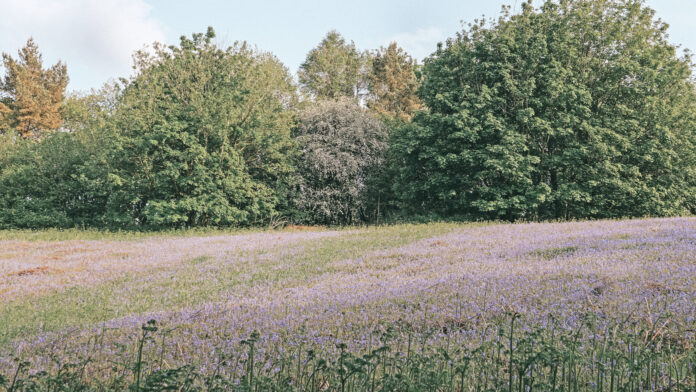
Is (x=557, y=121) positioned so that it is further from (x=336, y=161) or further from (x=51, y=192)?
(x=51, y=192)

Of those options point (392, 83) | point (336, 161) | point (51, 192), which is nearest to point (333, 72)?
point (392, 83)

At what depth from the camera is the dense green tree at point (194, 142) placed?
24859mm

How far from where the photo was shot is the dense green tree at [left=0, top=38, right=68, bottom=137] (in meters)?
47.3

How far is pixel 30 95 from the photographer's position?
1879 inches

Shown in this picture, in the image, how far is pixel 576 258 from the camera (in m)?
9.09

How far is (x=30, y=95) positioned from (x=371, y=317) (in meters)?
56.9

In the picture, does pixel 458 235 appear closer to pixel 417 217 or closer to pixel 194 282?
pixel 194 282

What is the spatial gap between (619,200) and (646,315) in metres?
24.7

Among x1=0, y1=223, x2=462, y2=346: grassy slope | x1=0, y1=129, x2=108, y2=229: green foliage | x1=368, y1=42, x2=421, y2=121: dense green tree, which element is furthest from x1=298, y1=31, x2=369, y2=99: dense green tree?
x1=0, y1=223, x2=462, y2=346: grassy slope

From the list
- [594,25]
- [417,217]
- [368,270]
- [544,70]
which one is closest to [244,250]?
[368,270]

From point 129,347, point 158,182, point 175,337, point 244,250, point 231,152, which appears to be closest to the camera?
point 129,347

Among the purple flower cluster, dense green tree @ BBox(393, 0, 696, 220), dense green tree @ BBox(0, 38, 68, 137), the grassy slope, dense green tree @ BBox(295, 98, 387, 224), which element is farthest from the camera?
dense green tree @ BBox(0, 38, 68, 137)

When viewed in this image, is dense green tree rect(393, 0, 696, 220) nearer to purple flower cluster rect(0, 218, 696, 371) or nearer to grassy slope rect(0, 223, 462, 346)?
grassy slope rect(0, 223, 462, 346)

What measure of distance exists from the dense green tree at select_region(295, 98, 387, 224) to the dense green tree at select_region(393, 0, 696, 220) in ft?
14.0
